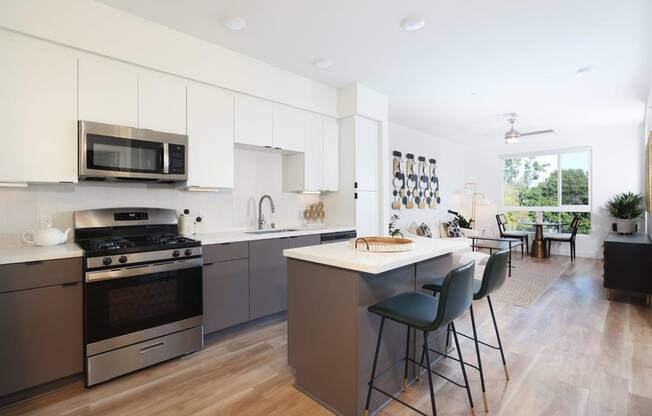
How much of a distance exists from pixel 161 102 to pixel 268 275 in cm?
183

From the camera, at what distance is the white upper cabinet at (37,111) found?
212cm

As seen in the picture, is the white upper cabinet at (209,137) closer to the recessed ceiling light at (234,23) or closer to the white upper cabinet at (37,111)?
the recessed ceiling light at (234,23)

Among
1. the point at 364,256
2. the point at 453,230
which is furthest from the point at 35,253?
the point at 453,230

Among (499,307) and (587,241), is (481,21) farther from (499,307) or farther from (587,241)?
(587,241)

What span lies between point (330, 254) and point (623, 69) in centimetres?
410

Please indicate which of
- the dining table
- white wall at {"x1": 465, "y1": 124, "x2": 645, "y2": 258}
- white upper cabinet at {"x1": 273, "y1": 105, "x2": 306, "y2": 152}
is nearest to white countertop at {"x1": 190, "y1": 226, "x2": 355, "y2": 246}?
white upper cabinet at {"x1": 273, "y1": 105, "x2": 306, "y2": 152}

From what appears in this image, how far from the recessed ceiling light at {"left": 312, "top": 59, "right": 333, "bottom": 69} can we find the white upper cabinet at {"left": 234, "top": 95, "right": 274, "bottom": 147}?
650 millimetres

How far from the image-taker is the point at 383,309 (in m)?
1.75

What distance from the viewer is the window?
691 cm

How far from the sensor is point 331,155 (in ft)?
13.7

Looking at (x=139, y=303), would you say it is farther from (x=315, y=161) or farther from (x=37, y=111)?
(x=315, y=161)

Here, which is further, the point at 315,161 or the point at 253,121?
the point at 315,161

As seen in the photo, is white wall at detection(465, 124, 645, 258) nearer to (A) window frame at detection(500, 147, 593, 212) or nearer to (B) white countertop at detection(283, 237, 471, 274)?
(A) window frame at detection(500, 147, 593, 212)

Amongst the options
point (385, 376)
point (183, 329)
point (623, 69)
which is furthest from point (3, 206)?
point (623, 69)
